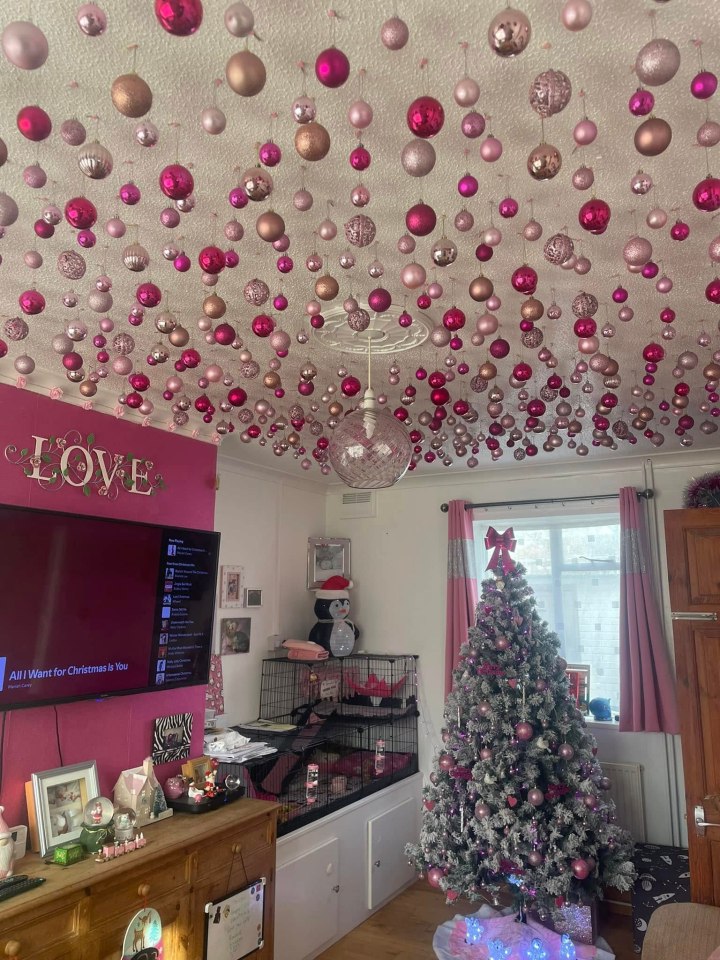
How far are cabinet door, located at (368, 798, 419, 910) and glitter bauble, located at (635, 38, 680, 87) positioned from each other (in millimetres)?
4156

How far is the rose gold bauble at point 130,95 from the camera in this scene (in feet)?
2.94

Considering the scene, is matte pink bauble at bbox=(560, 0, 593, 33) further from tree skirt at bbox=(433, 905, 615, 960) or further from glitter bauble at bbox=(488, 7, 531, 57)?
tree skirt at bbox=(433, 905, 615, 960)

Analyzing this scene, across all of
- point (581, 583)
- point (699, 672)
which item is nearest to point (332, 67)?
point (699, 672)

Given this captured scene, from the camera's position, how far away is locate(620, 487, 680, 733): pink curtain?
418cm

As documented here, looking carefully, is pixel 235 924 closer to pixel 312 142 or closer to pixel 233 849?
pixel 233 849

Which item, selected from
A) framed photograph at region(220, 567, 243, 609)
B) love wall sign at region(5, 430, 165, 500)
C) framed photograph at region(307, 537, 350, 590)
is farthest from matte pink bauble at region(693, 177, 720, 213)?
framed photograph at region(307, 537, 350, 590)

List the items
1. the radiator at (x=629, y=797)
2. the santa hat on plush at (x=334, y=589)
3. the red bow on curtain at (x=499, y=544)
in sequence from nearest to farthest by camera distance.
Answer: the radiator at (x=629, y=797)
the red bow on curtain at (x=499, y=544)
the santa hat on plush at (x=334, y=589)

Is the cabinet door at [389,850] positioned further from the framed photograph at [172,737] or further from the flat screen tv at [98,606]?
the flat screen tv at [98,606]

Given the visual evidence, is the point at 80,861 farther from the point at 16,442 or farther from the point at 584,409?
the point at 584,409

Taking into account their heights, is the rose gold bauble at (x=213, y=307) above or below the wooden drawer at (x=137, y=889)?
above

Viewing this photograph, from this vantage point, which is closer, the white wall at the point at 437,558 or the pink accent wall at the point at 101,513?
the pink accent wall at the point at 101,513

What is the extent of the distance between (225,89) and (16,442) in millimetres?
1848

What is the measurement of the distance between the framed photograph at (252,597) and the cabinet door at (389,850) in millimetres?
1520

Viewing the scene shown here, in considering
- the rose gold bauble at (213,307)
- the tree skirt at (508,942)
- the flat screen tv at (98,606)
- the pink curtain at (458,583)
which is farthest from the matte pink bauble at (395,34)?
the pink curtain at (458,583)
